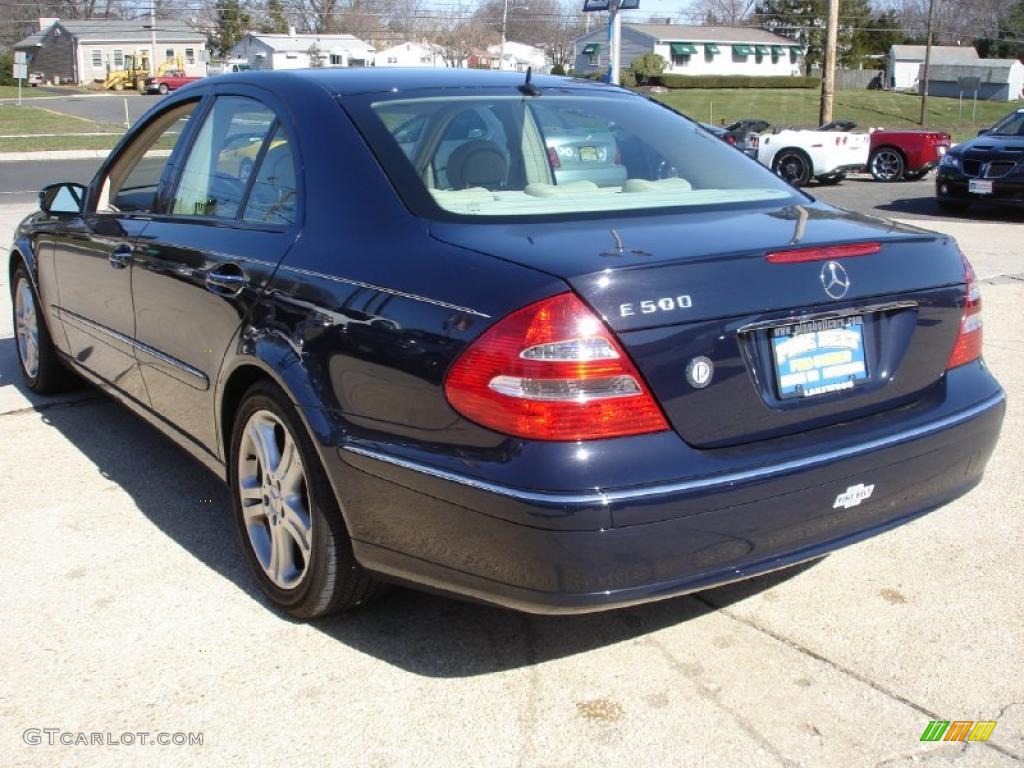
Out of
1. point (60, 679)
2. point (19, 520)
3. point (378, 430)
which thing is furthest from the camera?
point (19, 520)

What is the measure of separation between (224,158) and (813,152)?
17657 millimetres

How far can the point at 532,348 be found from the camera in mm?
2498

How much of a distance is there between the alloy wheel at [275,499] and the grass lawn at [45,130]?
25.2 m

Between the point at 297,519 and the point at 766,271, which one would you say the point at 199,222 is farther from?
the point at 766,271

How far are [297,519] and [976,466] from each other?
79.2 inches

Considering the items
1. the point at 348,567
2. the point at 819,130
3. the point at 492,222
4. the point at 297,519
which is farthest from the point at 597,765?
the point at 819,130

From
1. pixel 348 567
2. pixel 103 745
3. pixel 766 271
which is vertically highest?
pixel 766 271

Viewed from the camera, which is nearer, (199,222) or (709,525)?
(709,525)

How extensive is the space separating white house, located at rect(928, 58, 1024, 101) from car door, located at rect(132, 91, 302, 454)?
275 feet

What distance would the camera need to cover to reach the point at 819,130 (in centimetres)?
2044

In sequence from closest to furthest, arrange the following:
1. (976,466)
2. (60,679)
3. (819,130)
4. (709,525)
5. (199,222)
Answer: (709,525)
(60,679)
(976,466)
(199,222)
(819,130)

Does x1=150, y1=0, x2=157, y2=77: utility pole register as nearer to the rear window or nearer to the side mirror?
the side mirror

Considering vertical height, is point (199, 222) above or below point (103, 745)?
above

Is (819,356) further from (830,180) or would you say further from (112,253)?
(830,180)
